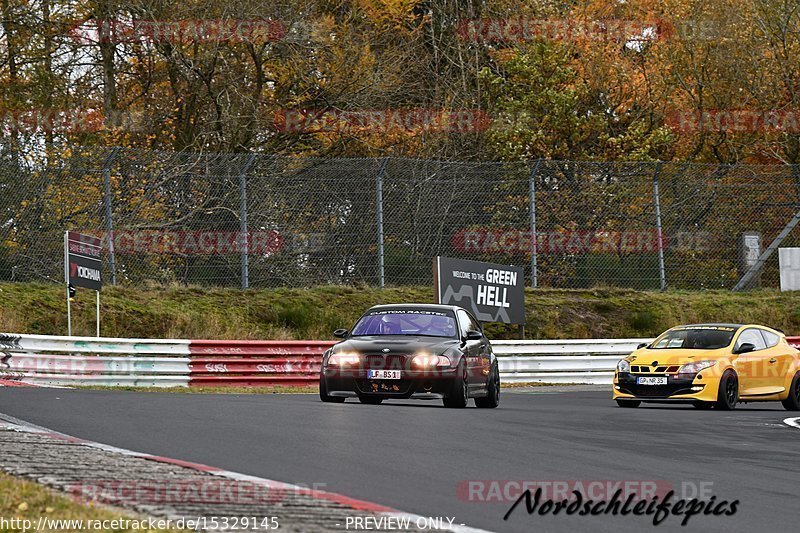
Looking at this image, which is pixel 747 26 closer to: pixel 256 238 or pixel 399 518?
pixel 256 238

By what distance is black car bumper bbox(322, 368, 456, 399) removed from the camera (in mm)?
16719

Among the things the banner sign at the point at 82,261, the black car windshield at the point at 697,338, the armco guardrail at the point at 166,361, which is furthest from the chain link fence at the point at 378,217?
the black car windshield at the point at 697,338

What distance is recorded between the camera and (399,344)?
16.9 meters

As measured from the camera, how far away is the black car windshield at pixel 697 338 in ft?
64.5

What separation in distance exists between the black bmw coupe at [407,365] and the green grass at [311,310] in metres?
8.84

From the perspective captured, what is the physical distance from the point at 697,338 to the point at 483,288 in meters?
7.29

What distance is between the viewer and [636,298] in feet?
105

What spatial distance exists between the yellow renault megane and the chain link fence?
27.3ft

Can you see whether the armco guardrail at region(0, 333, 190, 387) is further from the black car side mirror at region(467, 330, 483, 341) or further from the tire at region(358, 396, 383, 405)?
the black car side mirror at region(467, 330, 483, 341)

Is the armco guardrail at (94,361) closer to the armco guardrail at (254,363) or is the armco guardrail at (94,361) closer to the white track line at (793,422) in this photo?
the armco guardrail at (254,363)

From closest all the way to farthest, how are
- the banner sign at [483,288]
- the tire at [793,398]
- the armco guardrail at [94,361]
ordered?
the tire at [793,398], the armco guardrail at [94,361], the banner sign at [483,288]

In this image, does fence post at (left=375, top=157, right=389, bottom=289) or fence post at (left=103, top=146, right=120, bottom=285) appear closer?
fence post at (left=103, top=146, right=120, bottom=285)

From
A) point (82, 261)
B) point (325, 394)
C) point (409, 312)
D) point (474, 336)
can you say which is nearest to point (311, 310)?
point (82, 261)

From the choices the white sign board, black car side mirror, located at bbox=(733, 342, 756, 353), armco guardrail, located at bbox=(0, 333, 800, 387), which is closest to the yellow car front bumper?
black car side mirror, located at bbox=(733, 342, 756, 353)
